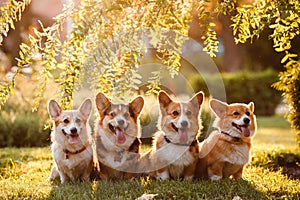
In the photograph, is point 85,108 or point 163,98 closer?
point 163,98

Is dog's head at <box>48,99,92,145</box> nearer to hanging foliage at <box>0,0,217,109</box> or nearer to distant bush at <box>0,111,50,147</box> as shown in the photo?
hanging foliage at <box>0,0,217,109</box>

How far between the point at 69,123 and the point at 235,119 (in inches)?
61.0

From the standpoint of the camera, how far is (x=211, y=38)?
16.0 ft

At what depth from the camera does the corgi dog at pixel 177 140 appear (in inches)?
188

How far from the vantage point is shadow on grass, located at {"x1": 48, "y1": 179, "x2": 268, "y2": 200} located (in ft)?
14.0

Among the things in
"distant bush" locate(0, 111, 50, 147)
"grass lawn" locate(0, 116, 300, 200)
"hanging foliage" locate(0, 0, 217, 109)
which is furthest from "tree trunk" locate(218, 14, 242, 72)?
"hanging foliage" locate(0, 0, 217, 109)

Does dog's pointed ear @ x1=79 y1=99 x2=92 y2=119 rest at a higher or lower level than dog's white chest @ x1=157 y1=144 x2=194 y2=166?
higher

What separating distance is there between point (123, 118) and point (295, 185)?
1741mm

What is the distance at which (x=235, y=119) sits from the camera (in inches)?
191

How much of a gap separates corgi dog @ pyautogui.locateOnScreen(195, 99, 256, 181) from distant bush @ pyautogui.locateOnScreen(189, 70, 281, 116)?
1198 centimetres

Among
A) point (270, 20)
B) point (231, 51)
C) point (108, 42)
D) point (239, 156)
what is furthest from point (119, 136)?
point (231, 51)

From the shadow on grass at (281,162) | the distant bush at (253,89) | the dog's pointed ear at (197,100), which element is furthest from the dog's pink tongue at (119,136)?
the distant bush at (253,89)

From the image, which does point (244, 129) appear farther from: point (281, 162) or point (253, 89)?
point (253, 89)

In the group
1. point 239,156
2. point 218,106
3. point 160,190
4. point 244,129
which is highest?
point 218,106
